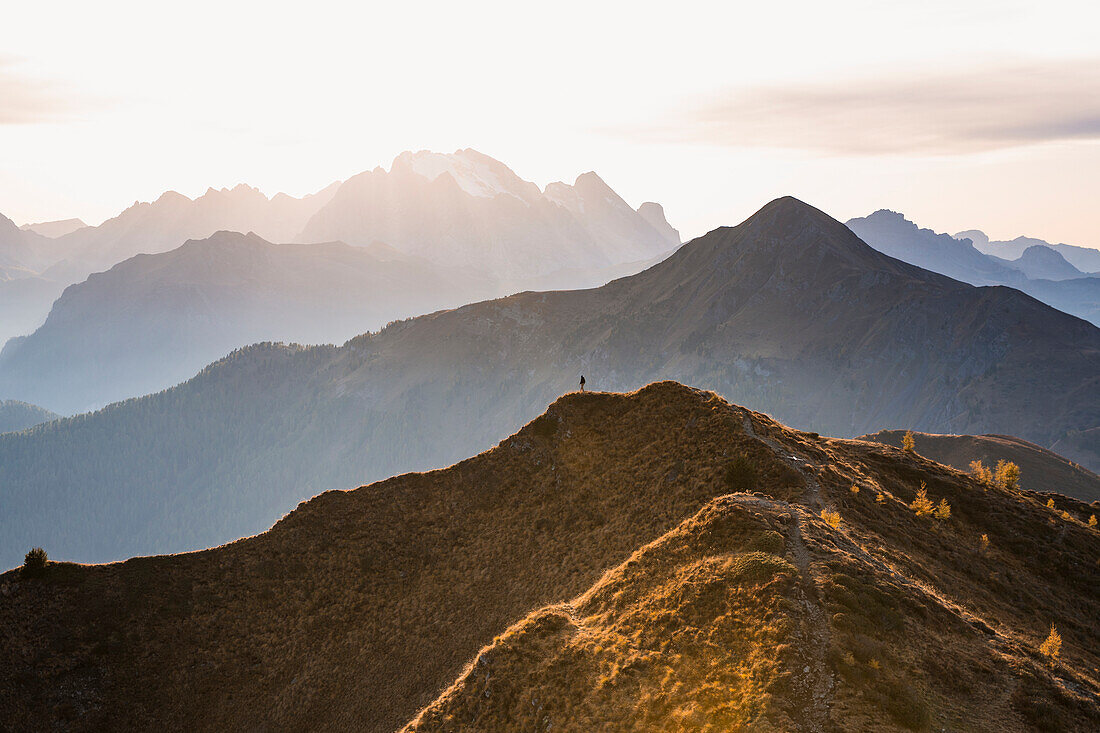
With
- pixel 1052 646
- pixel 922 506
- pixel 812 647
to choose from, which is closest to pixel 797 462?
pixel 922 506

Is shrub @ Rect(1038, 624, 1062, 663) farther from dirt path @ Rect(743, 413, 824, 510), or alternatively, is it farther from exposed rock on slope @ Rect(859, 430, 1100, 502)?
exposed rock on slope @ Rect(859, 430, 1100, 502)

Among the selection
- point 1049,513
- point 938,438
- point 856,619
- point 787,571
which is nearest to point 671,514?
point 787,571

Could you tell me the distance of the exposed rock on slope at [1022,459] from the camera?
317 ft

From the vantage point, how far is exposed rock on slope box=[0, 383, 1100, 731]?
2062cm

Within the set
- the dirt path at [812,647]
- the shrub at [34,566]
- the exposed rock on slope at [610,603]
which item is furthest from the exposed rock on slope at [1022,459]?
the shrub at [34,566]

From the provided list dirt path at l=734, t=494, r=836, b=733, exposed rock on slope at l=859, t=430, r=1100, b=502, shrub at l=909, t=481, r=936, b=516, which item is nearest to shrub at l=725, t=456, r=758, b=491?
dirt path at l=734, t=494, r=836, b=733

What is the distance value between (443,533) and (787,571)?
25037mm

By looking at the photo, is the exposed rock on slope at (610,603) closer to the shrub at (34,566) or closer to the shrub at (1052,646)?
the shrub at (34,566)

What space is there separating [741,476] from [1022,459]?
339 feet

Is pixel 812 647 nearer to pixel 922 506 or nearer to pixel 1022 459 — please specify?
pixel 922 506

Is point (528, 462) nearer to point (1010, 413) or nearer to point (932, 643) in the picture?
point (932, 643)

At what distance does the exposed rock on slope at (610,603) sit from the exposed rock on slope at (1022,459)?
63.1m

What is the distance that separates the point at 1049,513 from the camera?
135 ft

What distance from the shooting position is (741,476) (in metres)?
32.9
